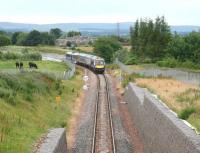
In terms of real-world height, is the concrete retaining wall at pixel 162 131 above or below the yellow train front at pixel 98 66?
above

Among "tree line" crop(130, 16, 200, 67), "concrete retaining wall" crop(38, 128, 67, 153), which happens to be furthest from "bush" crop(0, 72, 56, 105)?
"tree line" crop(130, 16, 200, 67)

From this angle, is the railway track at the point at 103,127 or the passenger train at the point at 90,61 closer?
the railway track at the point at 103,127

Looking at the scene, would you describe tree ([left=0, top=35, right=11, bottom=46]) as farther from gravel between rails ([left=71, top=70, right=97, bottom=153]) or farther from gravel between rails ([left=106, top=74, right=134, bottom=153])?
gravel between rails ([left=106, top=74, right=134, bottom=153])

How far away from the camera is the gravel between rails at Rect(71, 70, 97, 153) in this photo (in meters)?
26.1


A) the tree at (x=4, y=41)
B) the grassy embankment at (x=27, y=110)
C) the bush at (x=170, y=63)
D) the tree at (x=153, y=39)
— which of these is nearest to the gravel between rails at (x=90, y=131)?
the grassy embankment at (x=27, y=110)

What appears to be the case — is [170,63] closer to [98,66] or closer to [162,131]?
[98,66]

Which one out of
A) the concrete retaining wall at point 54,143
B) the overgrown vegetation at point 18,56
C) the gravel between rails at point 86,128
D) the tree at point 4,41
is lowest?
the tree at point 4,41

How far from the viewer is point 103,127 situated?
3159cm

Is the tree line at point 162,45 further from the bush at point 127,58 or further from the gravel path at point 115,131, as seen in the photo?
the gravel path at point 115,131

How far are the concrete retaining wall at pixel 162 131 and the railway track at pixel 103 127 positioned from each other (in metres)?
1.87

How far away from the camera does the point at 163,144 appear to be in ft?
71.7

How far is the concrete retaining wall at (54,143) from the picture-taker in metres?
20.6

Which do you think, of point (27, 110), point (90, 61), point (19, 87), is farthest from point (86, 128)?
point (90, 61)

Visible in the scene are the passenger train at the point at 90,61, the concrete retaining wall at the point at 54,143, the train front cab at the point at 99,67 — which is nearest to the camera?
the concrete retaining wall at the point at 54,143
